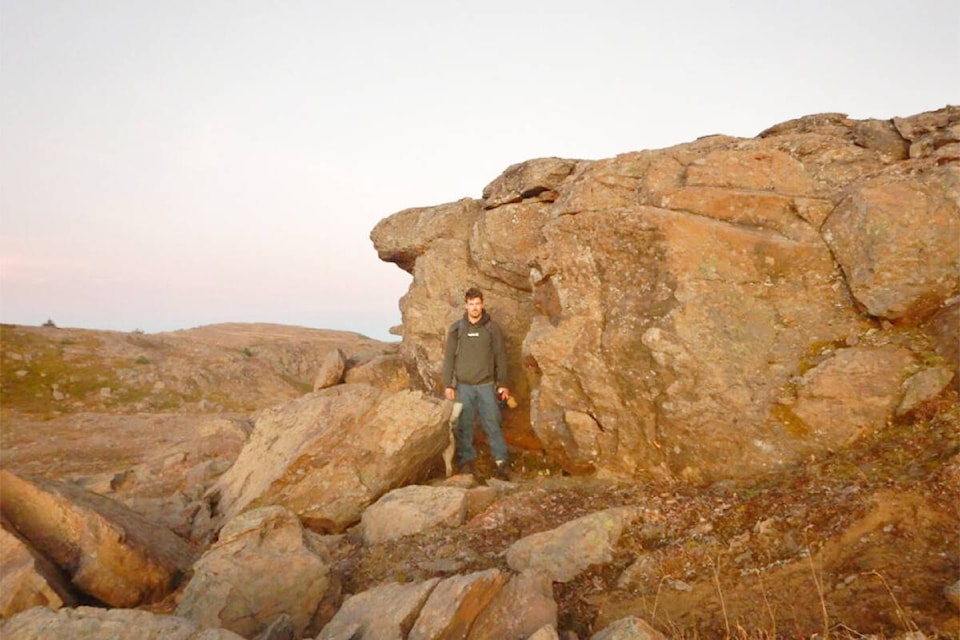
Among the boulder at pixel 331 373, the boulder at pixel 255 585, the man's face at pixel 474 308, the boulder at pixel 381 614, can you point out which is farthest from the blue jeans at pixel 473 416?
the boulder at pixel 381 614

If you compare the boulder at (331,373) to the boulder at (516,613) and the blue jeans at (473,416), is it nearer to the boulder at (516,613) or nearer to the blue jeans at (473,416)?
the blue jeans at (473,416)

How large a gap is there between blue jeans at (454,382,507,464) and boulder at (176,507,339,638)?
Answer: 5320mm

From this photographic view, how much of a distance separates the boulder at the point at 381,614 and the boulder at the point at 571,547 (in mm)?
2041

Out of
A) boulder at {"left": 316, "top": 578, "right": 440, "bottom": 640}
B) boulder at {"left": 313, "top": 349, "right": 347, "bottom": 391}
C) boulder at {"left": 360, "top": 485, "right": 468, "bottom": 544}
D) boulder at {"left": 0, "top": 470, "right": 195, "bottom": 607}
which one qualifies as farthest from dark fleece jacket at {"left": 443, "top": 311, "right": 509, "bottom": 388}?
boulder at {"left": 316, "top": 578, "right": 440, "bottom": 640}

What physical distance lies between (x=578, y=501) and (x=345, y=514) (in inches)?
179

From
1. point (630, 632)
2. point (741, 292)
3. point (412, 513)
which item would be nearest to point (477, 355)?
point (412, 513)

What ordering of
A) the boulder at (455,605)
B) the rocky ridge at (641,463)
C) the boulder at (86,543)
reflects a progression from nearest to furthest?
the boulder at (455,605)
the rocky ridge at (641,463)
the boulder at (86,543)

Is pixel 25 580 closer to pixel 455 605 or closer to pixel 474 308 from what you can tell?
pixel 455 605

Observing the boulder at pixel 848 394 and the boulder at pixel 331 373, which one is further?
the boulder at pixel 331 373

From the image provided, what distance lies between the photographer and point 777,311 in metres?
11.0

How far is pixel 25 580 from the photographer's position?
8.11m

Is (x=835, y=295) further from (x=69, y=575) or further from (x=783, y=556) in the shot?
(x=69, y=575)

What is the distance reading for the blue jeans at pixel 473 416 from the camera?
14.0 metres

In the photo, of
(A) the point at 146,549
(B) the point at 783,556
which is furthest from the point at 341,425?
(B) the point at 783,556
